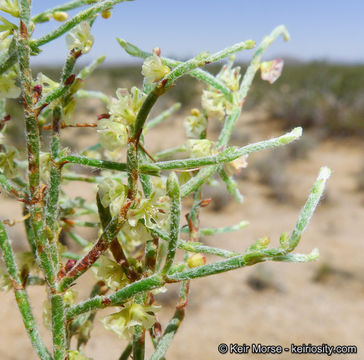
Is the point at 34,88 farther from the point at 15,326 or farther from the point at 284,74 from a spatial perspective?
the point at 284,74

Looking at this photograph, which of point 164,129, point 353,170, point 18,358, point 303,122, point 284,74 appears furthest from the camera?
point 284,74

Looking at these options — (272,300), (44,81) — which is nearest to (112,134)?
(44,81)

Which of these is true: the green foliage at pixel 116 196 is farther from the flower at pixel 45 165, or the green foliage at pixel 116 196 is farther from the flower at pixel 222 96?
the flower at pixel 222 96

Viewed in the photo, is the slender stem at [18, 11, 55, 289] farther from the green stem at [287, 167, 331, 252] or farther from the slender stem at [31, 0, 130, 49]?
the green stem at [287, 167, 331, 252]

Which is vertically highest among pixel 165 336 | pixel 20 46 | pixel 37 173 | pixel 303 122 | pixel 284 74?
pixel 284 74

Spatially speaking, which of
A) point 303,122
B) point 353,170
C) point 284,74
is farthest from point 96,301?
point 284,74

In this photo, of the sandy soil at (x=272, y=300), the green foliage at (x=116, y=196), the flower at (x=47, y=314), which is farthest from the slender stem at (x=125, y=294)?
the sandy soil at (x=272, y=300)
